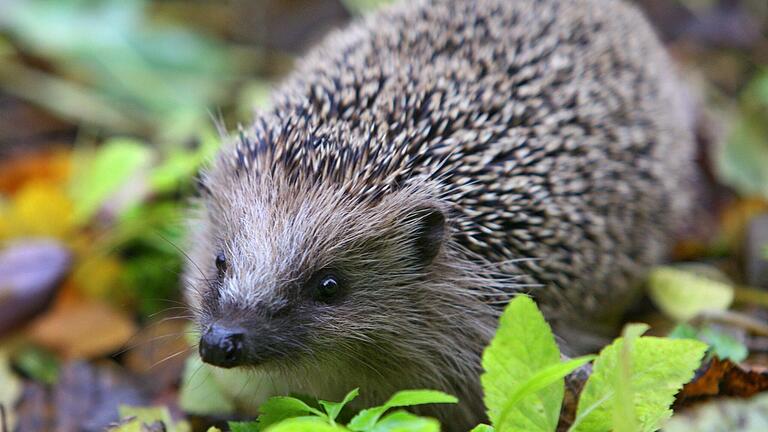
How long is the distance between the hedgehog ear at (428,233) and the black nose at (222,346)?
625 millimetres

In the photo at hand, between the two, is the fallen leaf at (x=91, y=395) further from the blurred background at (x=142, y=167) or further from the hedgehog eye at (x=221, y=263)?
the hedgehog eye at (x=221, y=263)

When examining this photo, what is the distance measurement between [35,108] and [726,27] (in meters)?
4.15

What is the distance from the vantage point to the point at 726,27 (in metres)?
5.36

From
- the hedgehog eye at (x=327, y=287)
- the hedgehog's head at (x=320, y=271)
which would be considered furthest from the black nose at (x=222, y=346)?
the hedgehog eye at (x=327, y=287)

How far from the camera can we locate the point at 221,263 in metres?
2.68

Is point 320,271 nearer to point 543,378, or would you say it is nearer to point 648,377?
point 543,378

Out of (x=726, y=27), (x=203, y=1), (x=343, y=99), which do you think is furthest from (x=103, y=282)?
(x=726, y=27)

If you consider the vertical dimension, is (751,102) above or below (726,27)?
below

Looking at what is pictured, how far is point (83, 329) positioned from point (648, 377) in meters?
2.27

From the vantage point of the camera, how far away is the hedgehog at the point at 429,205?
255 centimetres

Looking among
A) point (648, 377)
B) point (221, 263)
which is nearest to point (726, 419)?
point (648, 377)

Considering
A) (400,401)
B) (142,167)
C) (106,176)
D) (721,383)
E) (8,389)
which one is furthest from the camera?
(142,167)

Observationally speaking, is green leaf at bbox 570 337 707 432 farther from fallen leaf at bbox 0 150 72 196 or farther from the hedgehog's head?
fallen leaf at bbox 0 150 72 196

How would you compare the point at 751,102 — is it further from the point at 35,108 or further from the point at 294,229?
the point at 35,108
